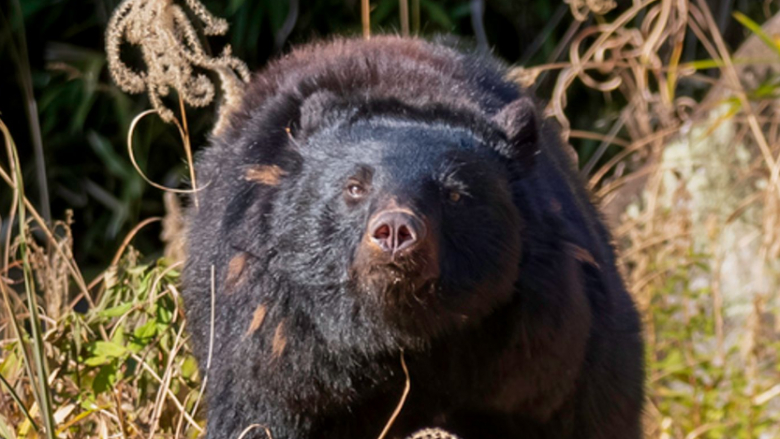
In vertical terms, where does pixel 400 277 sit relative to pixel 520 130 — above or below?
below

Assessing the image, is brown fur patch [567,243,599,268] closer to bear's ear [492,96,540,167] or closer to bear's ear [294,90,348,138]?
bear's ear [492,96,540,167]

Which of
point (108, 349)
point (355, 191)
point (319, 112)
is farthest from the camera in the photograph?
point (108, 349)

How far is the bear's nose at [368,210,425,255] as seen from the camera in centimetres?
258

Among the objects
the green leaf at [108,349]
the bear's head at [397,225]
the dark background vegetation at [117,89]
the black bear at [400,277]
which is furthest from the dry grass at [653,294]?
the dark background vegetation at [117,89]

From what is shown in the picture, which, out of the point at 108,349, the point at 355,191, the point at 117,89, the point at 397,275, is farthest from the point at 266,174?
the point at 117,89

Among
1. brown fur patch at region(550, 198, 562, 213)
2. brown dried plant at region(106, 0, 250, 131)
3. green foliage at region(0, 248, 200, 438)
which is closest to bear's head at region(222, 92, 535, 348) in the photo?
brown fur patch at region(550, 198, 562, 213)

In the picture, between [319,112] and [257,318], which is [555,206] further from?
[257,318]

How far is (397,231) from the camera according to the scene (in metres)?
2.58

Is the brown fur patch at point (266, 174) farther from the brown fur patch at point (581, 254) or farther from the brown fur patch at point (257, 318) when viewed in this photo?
the brown fur patch at point (581, 254)

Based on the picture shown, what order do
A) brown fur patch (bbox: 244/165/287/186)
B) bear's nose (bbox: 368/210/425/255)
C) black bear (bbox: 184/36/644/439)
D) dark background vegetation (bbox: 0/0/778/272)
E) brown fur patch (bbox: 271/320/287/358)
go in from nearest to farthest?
bear's nose (bbox: 368/210/425/255) < black bear (bbox: 184/36/644/439) < brown fur patch (bbox: 271/320/287/358) < brown fur patch (bbox: 244/165/287/186) < dark background vegetation (bbox: 0/0/778/272)

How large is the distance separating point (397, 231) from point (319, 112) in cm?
57

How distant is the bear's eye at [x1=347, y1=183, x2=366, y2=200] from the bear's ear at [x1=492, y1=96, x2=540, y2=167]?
0.38m

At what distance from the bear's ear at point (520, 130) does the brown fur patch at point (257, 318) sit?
63 centimetres

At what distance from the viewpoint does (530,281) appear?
2922 millimetres
